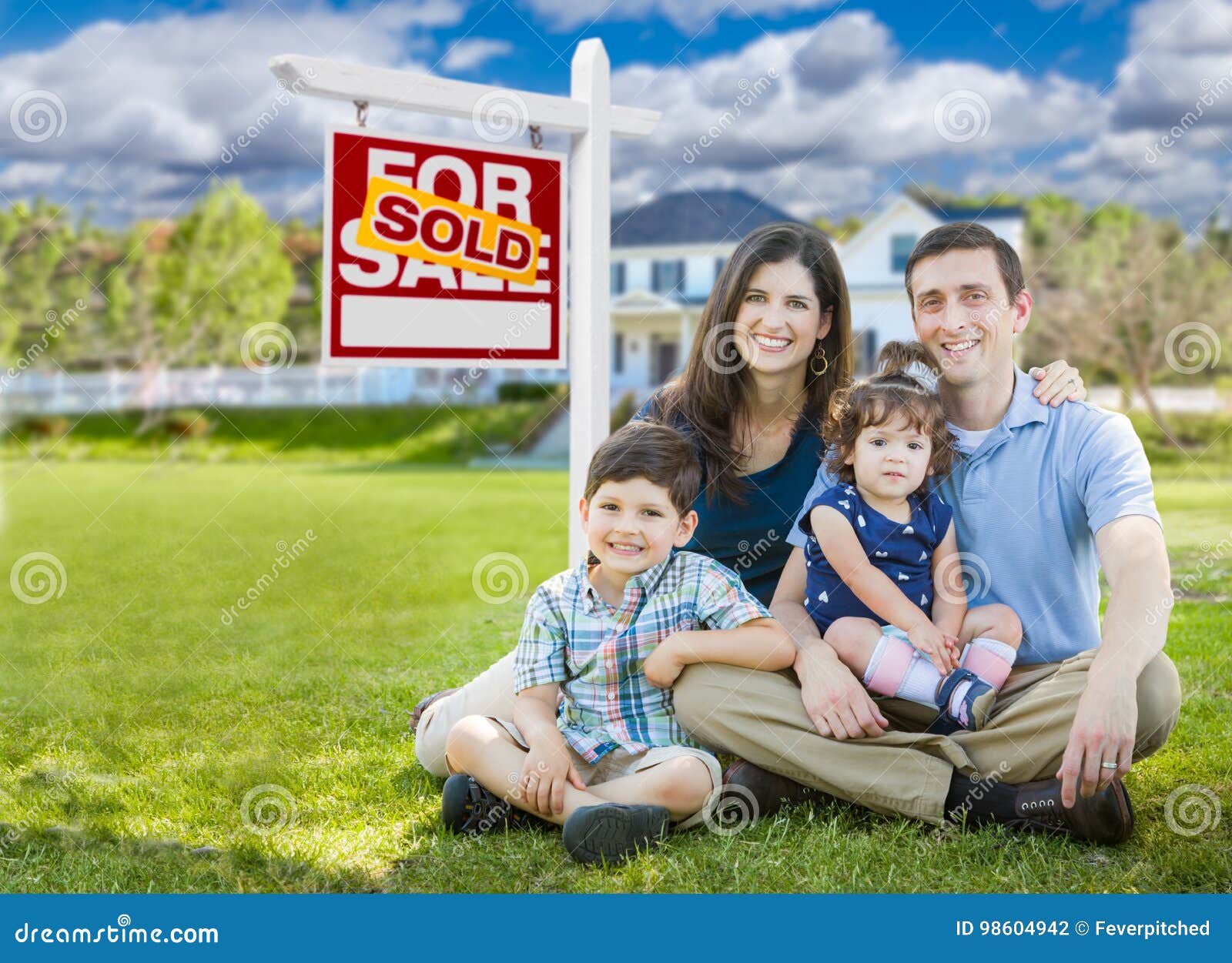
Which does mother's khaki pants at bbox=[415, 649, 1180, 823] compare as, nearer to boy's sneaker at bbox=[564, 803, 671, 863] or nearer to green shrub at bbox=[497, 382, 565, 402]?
boy's sneaker at bbox=[564, 803, 671, 863]

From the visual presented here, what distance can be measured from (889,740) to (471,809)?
0.95 metres

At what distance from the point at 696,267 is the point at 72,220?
13.3 meters

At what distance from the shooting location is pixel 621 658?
272 cm

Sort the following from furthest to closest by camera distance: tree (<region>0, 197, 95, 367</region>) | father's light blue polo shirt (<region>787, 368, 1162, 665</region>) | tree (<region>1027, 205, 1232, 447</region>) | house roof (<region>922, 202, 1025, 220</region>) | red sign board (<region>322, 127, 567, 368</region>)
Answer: tree (<region>0, 197, 95, 367</region>) → house roof (<region>922, 202, 1025, 220</region>) → tree (<region>1027, 205, 1232, 447</region>) → red sign board (<region>322, 127, 567, 368</region>) → father's light blue polo shirt (<region>787, 368, 1162, 665</region>)

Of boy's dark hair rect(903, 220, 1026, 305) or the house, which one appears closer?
boy's dark hair rect(903, 220, 1026, 305)

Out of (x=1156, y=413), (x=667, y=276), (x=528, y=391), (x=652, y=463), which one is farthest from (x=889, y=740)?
(x=667, y=276)

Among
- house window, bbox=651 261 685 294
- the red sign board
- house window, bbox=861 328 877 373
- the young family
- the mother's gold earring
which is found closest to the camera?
the young family

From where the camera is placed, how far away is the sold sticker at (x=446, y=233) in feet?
11.4

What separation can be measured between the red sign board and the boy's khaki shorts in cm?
135

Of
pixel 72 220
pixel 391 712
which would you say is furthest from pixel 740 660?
pixel 72 220

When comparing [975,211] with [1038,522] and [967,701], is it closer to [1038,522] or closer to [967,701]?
[1038,522]

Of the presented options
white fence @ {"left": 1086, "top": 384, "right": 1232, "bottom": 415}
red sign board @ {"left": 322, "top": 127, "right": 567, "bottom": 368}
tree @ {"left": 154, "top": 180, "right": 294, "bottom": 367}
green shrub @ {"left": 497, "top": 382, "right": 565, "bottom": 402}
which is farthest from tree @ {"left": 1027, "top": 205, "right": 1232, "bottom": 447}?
red sign board @ {"left": 322, "top": 127, "right": 567, "bottom": 368}

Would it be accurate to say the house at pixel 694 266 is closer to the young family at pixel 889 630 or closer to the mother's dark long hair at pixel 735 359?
the mother's dark long hair at pixel 735 359

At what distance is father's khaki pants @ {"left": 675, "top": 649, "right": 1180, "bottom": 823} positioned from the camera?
2.57 metres
